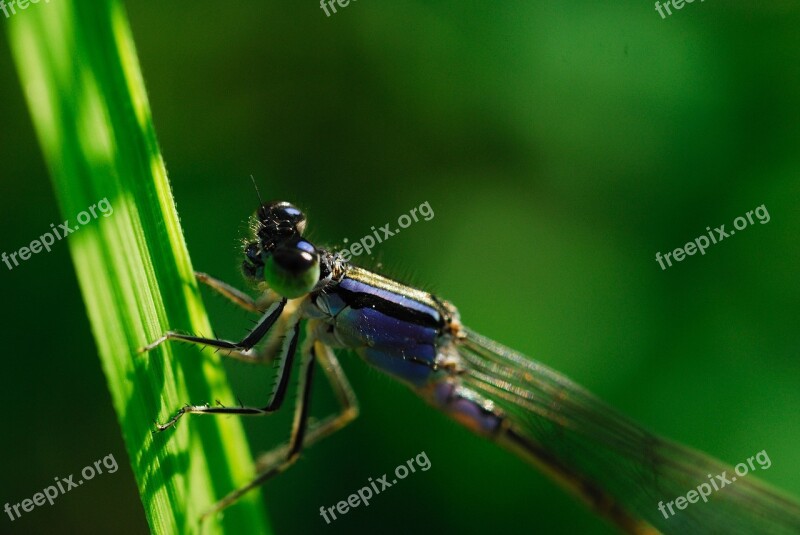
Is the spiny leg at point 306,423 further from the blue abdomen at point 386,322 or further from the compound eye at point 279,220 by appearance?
the compound eye at point 279,220

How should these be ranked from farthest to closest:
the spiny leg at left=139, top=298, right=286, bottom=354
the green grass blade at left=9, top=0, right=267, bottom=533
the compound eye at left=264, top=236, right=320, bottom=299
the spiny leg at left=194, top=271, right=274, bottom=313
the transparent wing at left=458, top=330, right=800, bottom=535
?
the transparent wing at left=458, top=330, right=800, bottom=535, the spiny leg at left=194, top=271, right=274, bottom=313, the compound eye at left=264, top=236, right=320, bottom=299, the spiny leg at left=139, top=298, right=286, bottom=354, the green grass blade at left=9, top=0, right=267, bottom=533

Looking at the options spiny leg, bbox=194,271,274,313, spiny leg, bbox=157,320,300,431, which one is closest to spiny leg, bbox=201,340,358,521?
spiny leg, bbox=157,320,300,431

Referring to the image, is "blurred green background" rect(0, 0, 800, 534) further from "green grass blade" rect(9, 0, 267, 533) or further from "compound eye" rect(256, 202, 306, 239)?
"green grass blade" rect(9, 0, 267, 533)

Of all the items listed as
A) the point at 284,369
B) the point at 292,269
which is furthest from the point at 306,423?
the point at 292,269

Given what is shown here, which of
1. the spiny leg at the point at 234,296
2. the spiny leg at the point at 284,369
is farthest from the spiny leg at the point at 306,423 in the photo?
the spiny leg at the point at 234,296

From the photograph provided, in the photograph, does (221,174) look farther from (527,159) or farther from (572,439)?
(572,439)

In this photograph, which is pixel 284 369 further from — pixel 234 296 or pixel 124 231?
pixel 124 231
